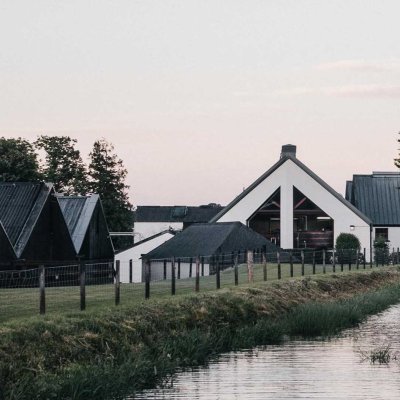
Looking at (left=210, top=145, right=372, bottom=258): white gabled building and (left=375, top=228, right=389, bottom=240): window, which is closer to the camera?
(left=210, top=145, right=372, bottom=258): white gabled building

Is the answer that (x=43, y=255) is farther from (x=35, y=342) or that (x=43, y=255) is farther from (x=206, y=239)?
(x=35, y=342)

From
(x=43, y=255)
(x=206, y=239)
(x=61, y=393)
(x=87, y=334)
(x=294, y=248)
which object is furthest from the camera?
(x=294, y=248)

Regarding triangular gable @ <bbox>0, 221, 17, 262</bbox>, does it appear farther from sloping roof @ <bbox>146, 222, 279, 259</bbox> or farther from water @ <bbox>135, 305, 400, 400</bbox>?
water @ <bbox>135, 305, 400, 400</bbox>

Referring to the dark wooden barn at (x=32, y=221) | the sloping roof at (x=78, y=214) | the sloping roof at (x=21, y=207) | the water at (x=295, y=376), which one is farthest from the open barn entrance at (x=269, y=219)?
the water at (x=295, y=376)

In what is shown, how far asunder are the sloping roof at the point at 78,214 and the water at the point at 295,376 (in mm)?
45075

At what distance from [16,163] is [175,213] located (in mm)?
79505

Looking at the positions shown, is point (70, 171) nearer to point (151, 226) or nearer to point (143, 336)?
point (151, 226)

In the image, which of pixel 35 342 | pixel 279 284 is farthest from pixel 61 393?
pixel 279 284

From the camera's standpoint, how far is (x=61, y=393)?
55.8 feet

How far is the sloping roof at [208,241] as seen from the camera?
6875 cm

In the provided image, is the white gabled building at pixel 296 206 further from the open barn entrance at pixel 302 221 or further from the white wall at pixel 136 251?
the white wall at pixel 136 251

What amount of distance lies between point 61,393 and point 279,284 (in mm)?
20649

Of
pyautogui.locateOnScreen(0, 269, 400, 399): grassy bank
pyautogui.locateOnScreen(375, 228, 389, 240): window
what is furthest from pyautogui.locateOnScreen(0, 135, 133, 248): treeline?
pyautogui.locateOnScreen(0, 269, 400, 399): grassy bank

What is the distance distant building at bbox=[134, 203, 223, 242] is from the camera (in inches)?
6747
